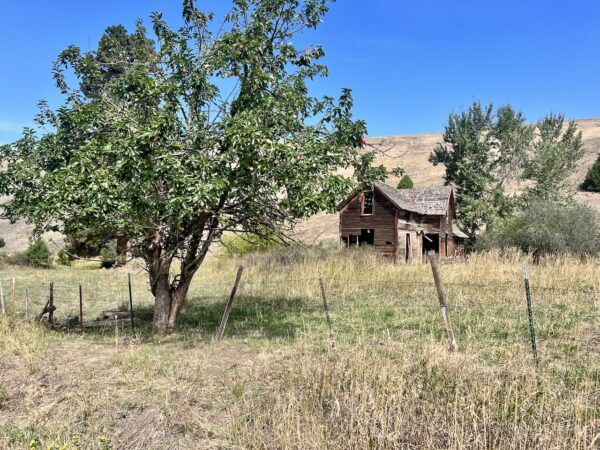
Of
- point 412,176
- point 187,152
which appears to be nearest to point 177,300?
point 187,152

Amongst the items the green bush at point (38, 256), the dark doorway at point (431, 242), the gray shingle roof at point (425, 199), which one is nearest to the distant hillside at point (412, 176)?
the green bush at point (38, 256)

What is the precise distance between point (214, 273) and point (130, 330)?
13.8 meters

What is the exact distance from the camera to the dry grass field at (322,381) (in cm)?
461

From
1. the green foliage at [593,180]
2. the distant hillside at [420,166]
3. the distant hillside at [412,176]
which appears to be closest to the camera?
the distant hillside at [420,166]

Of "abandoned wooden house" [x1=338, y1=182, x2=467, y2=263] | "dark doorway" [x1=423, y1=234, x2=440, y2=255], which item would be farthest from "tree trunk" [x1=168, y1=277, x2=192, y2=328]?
"dark doorway" [x1=423, y1=234, x2=440, y2=255]

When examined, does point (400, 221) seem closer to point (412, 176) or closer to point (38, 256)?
point (38, 256)

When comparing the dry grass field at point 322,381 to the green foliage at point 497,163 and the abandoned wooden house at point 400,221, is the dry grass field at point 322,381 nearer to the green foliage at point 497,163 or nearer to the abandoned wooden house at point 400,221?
the abandoned wooden house at point 400,221

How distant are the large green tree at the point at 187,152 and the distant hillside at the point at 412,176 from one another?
22752 mm

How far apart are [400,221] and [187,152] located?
1085 inches

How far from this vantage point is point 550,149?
1631 inches

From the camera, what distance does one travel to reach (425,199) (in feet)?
126

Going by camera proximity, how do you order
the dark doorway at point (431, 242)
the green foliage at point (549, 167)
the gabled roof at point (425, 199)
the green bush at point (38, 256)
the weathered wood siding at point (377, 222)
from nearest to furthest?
the weathered wood siding at point (377, 222) → the gabled roof at point (425, 199) → the green bush at point (38, 256) → the dark doorway at point (431, 242) → the green foliage at point (549, 167)

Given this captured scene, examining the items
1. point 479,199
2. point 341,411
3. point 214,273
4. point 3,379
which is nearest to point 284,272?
point 214,273

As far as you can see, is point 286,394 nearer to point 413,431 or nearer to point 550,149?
point 413,431
